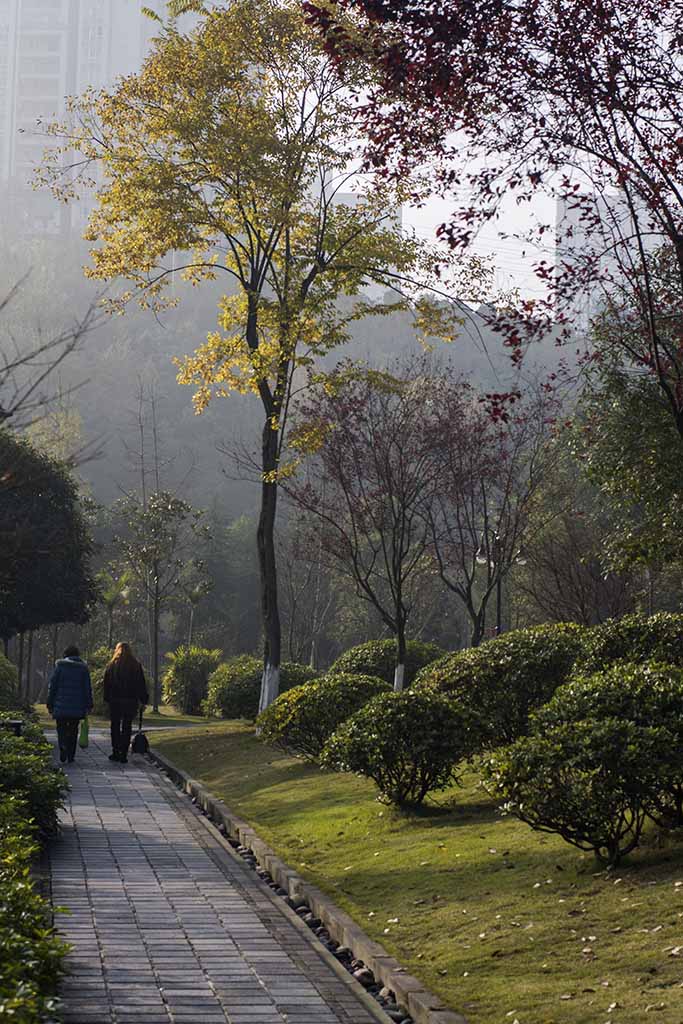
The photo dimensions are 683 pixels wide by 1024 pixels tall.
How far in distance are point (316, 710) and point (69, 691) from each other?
3.74 metres

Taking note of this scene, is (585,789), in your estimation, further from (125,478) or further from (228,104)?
(125,478)

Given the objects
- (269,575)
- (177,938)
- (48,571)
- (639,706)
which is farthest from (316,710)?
(48,571)

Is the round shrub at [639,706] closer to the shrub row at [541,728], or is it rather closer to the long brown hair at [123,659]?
the shrub row at [541,728]

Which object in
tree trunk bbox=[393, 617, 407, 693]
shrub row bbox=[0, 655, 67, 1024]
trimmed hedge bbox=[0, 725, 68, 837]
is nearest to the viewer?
shrub row bbox=[0, 655, 67, 1024]

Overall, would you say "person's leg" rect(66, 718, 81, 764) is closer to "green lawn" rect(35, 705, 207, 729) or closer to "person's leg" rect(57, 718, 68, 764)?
"person's leg" rect(57, 718, 68, 764)

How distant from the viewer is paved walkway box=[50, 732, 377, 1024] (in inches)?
234

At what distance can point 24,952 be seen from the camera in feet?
17.2

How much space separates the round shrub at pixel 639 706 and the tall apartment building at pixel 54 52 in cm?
14921

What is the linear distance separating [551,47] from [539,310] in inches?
65.4

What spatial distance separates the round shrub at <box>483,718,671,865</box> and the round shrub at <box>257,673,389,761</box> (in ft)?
22.9

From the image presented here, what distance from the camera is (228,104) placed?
20.2m

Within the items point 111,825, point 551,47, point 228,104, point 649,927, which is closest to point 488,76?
point 551,47

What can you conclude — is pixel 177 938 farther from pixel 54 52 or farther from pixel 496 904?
pixel 54 52

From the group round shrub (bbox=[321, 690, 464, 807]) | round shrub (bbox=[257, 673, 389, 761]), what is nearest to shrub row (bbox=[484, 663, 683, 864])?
round shrub (bbox=[321, 690, 464, 807])
